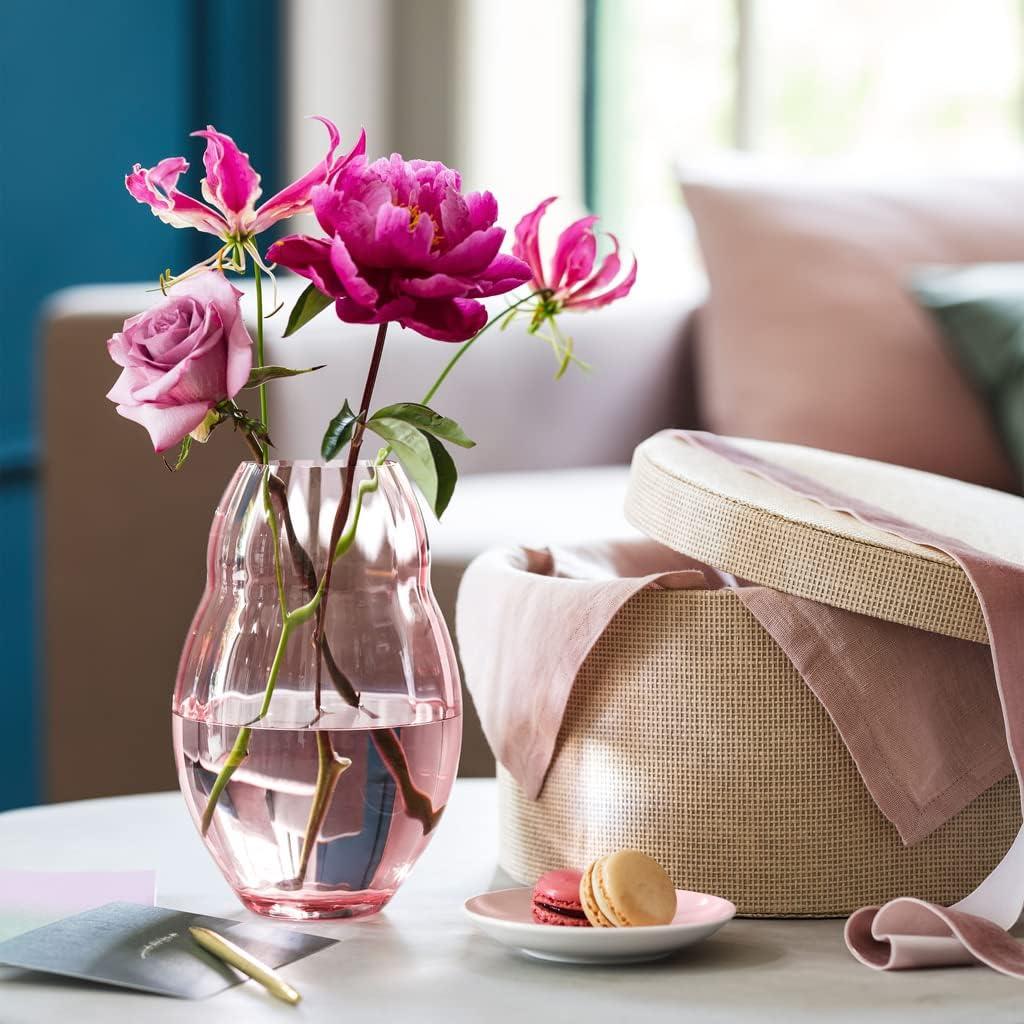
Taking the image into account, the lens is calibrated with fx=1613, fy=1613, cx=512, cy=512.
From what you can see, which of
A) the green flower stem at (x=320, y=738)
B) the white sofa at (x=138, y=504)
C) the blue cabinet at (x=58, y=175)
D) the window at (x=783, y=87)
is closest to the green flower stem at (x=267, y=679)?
the green flower stem at (x=320, y=738)

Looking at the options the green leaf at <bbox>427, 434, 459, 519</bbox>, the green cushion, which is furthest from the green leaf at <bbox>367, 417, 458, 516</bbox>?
the green cushion

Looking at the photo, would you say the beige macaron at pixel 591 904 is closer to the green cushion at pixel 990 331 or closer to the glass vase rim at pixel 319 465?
the glass vase rim at pixel 319 465

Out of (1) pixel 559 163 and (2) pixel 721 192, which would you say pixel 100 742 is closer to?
(2) pixel 721 192

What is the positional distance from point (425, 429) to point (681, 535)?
5.4 inches

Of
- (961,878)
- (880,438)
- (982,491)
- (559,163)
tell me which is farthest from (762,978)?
(559,163)

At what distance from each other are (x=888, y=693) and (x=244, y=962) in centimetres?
29

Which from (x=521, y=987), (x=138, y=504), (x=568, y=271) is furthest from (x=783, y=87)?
(x=521, y=987)

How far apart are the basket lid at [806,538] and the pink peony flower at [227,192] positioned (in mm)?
213

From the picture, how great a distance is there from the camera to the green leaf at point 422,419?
630 mm

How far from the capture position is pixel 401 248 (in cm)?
58

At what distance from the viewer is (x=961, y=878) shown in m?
0.70

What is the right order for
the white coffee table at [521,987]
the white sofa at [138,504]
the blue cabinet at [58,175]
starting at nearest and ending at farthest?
the white coffee table at [521,987] < the white sofa at [138,504] < the blue cabinet at [58,175]

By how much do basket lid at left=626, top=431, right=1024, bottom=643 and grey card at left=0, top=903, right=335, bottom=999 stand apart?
0.24 metres

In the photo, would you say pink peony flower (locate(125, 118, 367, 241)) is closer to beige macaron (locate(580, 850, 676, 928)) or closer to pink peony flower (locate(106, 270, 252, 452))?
pink peony flower (locate(106, 270, 252, 452))
